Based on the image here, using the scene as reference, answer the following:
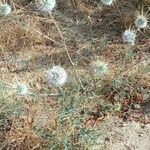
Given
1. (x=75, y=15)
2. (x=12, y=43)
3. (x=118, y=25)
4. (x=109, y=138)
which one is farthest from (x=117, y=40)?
(x=109, y=138)

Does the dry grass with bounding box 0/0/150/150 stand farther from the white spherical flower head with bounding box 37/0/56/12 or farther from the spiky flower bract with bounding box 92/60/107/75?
the white spherical flower head with bounding box 37/0/56/12

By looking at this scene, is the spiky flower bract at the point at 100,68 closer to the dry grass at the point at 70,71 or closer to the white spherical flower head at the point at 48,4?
the dry grass at the point at 70,71

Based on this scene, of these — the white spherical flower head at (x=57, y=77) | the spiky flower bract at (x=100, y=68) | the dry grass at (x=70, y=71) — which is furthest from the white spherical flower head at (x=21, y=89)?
the spiky flower bract at (x=100, y=68)

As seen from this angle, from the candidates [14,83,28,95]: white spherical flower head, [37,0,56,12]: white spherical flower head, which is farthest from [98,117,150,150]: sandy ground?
[37,0,56,12]: white spherical flower head

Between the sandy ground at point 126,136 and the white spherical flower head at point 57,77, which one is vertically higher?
the white spherical flower head at point 57,77

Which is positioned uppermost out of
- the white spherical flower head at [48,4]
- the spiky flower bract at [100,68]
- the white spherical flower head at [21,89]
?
the white spherical flower head at [48,4]

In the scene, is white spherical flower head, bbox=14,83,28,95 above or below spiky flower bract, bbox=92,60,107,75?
below

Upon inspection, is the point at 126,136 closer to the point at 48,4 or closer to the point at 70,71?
the point at 70,71

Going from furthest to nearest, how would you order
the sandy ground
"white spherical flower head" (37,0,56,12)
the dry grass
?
"white spherical flower head" (37,0,56,12)
the sandy ground
the dry grass

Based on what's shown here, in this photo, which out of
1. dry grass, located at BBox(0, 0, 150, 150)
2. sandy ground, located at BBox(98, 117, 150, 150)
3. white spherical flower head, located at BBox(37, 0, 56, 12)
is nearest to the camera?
dry grass, located at BBox(0, 0, 150, 150)
